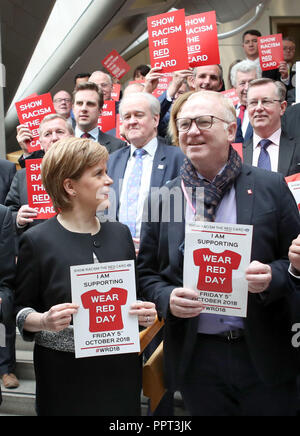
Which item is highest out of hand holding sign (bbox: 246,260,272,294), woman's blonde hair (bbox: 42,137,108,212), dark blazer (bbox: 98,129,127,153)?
dark blazer (bbox: 98,129,127,153)

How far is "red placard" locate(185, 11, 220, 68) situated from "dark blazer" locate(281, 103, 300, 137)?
744 millimetres

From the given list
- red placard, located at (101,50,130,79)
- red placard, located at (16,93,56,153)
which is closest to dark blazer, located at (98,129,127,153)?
red placard, located at (16,93,56,153)

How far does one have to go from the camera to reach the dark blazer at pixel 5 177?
3979 millimetres

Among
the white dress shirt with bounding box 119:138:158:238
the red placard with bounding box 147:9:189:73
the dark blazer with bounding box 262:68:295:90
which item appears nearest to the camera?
the white dress shirt with bounding box 119:138:158:238

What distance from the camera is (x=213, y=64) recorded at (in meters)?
4.60

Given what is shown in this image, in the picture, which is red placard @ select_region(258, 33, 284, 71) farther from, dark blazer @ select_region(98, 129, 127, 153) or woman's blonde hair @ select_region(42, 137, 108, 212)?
woman's blonde hair @ select_region(42, 137, 108, 212)

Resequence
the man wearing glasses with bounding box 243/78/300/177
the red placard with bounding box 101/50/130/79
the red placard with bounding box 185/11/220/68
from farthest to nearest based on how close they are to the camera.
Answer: the red placard with bounding box 101/50/130/79
the red placard with bounding box 185/11/220/68
the man wearing glasses with bounding box 243/78/300/177

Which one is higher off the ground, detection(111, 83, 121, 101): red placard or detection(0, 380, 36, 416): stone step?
detection(111, 83, 121, 101): red placard

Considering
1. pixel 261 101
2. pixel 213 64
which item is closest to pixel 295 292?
pixel 261 101

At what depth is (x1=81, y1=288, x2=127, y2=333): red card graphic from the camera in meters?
2.05

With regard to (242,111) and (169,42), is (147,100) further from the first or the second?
(242,111)

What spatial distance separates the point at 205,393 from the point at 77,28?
10011mm

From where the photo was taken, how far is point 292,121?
3.97 meters
